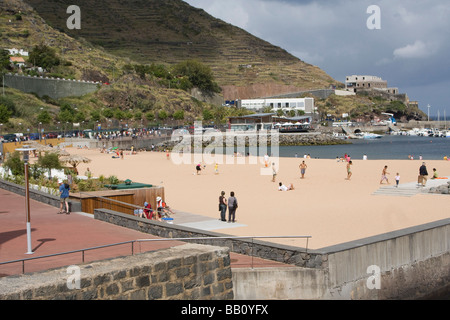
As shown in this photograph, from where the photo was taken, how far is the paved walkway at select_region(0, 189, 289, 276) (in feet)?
28.6

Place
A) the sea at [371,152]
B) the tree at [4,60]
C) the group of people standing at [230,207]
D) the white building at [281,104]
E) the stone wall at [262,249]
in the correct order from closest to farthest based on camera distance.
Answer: the stone wall at [262,249]
the group of people standing at [230,207]
the sea at [371,152]
the tree at [4,60]
the white building at [281,104]

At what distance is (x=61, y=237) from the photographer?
12211 mm

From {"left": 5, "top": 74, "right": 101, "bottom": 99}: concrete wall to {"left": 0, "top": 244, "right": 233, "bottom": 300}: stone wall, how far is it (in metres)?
77.6

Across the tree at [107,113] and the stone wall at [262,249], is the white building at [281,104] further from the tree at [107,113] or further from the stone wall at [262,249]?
the stone wall at [262,249]

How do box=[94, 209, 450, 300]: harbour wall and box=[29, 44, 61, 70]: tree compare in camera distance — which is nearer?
box=[94, 209, 450, 300]: harbour wall

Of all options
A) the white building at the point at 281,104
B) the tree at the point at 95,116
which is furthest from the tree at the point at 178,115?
the white building at the point at 281,104

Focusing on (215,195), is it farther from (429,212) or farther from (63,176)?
(429,212)

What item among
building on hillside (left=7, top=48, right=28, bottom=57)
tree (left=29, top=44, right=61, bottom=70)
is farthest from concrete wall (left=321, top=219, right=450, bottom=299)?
building on hillside (left=7, top=48, right=28, bottom=57)

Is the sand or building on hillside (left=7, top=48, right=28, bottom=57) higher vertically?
building on hillside (left=7, top=48, right=28, bottom=57)

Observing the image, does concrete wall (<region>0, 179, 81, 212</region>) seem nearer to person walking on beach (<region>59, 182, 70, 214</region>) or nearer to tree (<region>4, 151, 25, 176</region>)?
person walking on beach (<region>59, 182, 70, 214</region>)

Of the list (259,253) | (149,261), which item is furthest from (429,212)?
(149,261)

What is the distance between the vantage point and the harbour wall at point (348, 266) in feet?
34.1

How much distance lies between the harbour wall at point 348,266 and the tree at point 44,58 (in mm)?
87423
